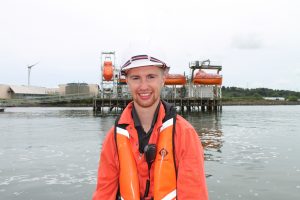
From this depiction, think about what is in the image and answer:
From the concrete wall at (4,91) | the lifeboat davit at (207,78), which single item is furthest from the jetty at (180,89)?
the concrete wall at (4,91)

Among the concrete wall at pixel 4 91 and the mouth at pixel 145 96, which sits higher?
the concrete wall at pixel 4 91

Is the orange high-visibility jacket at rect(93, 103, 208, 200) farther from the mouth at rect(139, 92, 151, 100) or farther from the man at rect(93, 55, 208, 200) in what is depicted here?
the mouth at rect(139, 92, 151, 100)

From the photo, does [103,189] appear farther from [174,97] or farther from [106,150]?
[174,97]

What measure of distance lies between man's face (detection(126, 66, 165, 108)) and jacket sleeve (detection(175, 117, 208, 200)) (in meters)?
0.39

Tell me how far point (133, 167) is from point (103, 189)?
1.16 ft

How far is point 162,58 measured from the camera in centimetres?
303

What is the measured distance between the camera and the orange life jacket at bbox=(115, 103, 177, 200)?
2.85 m

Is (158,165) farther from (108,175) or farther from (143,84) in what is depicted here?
(143,84)

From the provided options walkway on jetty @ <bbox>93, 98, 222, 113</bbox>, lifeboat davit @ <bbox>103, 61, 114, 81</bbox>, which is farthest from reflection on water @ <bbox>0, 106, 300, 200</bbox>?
walkway on jetty @ <bbox>93, 98, 222, 113</bbox>

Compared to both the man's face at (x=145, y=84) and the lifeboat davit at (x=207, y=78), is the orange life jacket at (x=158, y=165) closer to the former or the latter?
the man's face at (x=145, y=84)

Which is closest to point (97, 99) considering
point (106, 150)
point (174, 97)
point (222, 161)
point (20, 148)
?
point (174, 97)

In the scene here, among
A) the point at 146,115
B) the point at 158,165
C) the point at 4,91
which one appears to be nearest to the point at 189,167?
the point at 158,165

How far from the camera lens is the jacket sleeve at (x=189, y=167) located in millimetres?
2770

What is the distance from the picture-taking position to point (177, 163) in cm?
292
